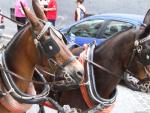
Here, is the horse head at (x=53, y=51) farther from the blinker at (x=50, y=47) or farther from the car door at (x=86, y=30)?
the car door at (x=86, y=30)

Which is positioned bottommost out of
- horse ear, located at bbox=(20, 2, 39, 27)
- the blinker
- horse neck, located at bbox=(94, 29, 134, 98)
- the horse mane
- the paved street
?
the paved street

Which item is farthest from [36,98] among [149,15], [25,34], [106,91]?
[149,15]

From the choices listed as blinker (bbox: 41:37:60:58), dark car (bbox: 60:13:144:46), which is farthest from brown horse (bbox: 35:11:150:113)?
dark car (bbox: 60:13:144:46)

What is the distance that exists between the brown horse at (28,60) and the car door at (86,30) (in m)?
5.60

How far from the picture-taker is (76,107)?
535 centimetres

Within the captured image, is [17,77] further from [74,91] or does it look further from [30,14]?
[74,91]

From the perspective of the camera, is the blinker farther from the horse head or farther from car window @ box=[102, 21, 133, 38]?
car window @ box=[102, 21, 133, 38]

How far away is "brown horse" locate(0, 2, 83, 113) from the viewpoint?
4.11 metres

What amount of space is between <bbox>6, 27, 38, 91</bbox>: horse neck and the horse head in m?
0.08

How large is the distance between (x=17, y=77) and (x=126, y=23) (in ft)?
18.7

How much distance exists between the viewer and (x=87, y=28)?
10398mm

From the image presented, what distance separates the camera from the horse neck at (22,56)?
166 inches

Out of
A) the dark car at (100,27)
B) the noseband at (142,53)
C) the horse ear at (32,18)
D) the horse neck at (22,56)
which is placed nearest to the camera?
the horse ear at (32,18)

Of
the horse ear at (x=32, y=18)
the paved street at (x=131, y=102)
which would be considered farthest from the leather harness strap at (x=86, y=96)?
the paved street at (x=131, y=102)
